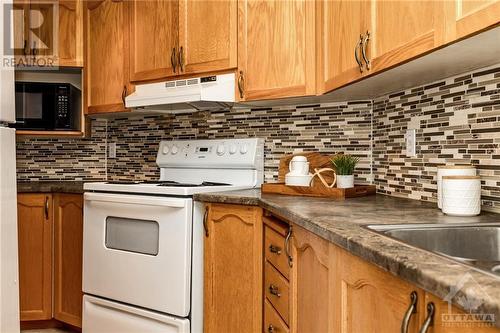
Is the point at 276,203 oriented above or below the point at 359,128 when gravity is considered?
below

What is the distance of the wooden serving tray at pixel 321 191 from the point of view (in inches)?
77.8

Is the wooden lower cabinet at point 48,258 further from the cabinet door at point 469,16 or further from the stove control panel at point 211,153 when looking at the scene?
the cabinet door at point 469,16

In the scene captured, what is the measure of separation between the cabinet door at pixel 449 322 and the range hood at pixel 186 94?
1.79 metres

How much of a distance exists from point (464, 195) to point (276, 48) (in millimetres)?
1182

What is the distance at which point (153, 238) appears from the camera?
2234 millimetres

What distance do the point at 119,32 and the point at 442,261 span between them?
8.34 ft

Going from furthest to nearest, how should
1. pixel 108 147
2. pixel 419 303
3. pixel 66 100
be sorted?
1. pixel 108 147
2. pixel 66 100
3. pixel 419 303

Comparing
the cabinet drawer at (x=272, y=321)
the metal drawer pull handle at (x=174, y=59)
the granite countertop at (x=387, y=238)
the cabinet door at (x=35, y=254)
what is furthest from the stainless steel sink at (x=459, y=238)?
the cabinet door at (x=35, y=254)

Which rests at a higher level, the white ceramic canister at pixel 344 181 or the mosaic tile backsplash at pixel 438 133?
the mosaic tile backsplash at pixel 438 133

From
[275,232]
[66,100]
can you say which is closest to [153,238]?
[275,232]

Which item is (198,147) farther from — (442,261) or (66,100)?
(442,261)

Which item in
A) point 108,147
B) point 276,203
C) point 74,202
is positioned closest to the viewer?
point 276,203

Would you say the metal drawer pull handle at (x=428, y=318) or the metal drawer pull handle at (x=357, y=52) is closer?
the metal drawer pull handle at (x=428, y=318)

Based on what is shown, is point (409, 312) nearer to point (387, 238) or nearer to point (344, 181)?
point (387, 238)
